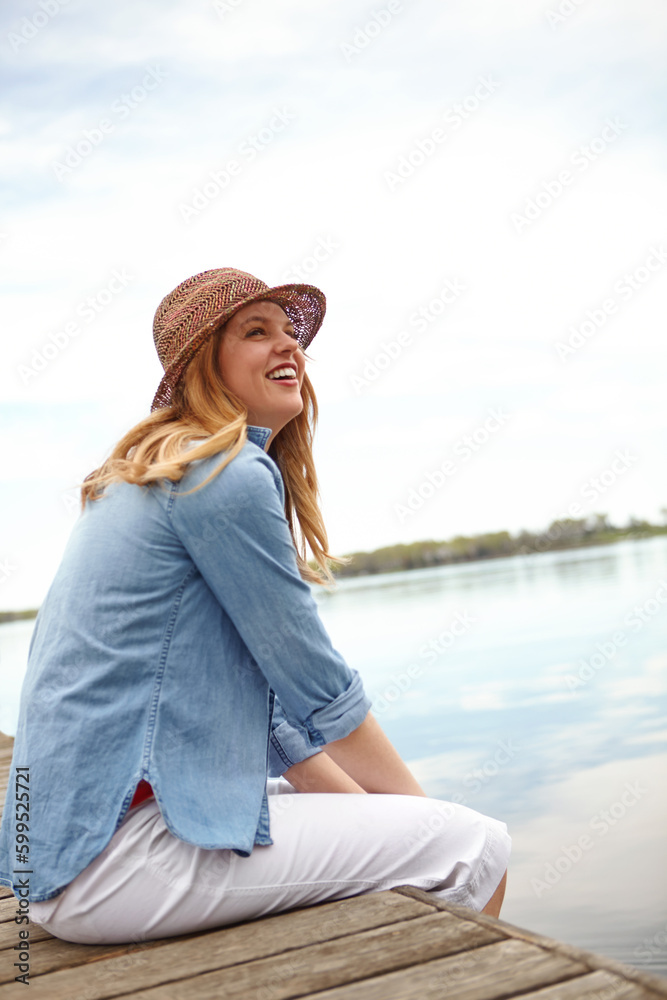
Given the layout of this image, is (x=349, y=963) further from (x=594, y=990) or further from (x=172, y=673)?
(x=172, y=673)

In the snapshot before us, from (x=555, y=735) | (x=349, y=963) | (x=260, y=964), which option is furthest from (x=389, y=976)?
(x=555, y=735)

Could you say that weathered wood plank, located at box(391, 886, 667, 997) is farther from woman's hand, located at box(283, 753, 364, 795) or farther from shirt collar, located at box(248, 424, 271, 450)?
shirt collar, located at box(248, 424, 271, 450)

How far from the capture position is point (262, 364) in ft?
5.35

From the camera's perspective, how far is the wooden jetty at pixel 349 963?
1.04 metres

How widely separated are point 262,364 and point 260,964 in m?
0.97

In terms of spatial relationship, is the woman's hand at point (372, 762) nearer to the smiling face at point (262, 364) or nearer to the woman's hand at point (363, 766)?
the woman's hand at point (363, 766)

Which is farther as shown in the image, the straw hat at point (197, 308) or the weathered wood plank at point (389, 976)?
the straw hat at point (197, 308)

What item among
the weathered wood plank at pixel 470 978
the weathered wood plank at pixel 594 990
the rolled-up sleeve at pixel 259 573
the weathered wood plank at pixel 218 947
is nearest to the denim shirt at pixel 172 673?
the rolled-up sleeve at pixel 259 573

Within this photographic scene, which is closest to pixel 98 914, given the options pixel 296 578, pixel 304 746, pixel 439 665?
pixel 304 746

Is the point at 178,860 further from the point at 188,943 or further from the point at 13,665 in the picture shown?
the point at 13,665

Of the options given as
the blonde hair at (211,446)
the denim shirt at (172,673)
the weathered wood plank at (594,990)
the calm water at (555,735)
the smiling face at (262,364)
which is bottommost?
the calm water at (555,735)

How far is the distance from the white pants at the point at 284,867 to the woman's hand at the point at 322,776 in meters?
0.04

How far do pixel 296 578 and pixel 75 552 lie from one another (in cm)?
34

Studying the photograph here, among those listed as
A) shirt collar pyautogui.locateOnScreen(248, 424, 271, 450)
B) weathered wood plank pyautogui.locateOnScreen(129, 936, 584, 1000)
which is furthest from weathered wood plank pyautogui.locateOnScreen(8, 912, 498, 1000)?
shirt collar pyautogui.locateOnScreen(248, 424, 271, 450)
